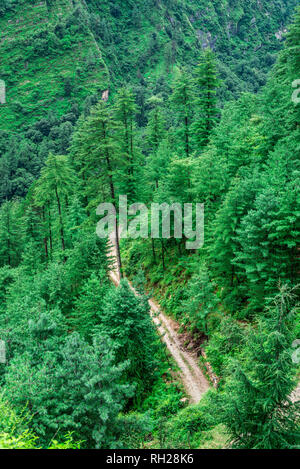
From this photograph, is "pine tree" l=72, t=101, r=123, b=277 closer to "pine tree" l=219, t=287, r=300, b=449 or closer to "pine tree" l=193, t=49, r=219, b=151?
"pine tree" l=193, t=49, r=219, b=151

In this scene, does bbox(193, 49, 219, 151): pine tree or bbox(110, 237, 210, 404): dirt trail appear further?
bbox(193, 49, 219, 151): pine tree

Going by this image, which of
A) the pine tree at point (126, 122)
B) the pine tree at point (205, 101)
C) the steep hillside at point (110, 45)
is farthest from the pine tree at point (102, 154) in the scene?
the steep hillside at point (110, 45)

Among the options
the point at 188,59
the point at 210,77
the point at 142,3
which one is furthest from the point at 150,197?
the point at 142,3

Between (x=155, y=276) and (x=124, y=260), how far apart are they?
6.87 meters

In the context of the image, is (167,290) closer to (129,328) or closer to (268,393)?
(129,328)

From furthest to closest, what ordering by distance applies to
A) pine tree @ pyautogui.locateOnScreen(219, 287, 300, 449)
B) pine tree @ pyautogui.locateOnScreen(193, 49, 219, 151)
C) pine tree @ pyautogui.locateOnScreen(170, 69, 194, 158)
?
1. pine tree @ pyautogui.locateOnScreen(193, 49, 219, 151)
2. pine tree @ pyautogui.locateOnScreen(170, 69, 194, 158)
3. pine tree @ pyautogui.locateOnScreen(219, 287, 300, 449)

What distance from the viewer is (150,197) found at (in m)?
35.2

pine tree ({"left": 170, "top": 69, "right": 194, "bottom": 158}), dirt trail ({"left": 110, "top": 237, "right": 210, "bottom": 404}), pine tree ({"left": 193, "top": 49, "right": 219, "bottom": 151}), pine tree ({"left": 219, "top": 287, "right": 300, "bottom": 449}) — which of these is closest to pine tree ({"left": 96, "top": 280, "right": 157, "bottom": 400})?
dirt trail ({"left": 110, "top": 237, "right": 210, "bottom": 404})

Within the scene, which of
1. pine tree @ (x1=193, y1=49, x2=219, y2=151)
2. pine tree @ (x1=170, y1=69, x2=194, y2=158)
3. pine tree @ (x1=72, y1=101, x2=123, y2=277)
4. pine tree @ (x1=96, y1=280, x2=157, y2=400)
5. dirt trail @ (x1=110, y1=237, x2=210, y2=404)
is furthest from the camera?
pine tree @ (x1=193, y1=49, x2=219, y2=151)

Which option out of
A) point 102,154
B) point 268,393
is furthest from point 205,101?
point 268,393

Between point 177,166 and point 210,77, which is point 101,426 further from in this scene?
point 210,77

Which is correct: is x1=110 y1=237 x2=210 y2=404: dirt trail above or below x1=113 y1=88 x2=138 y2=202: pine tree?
below

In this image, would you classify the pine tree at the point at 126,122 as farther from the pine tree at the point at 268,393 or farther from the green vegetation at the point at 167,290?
the pine tree at the point at 268,393

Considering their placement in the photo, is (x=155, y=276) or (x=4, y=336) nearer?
(x=4, y=336)
